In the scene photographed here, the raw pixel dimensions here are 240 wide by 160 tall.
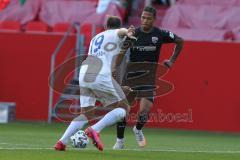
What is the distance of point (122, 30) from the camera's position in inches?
498

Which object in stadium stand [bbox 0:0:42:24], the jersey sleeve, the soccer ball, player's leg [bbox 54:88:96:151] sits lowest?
the soccer ball

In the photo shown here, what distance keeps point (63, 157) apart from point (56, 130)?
8239mm

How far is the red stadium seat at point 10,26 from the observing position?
979 inches

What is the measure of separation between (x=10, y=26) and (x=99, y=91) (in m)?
12.5

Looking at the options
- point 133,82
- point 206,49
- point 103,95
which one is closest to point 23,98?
point 206,49

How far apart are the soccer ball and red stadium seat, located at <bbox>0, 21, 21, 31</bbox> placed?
1184cm

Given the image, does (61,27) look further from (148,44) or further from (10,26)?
(148,44)

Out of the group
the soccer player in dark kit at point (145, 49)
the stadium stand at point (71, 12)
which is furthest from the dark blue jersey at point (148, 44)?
the stadium stand at point (71, 12)

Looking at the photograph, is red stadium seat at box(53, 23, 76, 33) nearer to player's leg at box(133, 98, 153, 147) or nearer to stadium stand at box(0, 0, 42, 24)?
stadium stand at box(0, 0, 42, 24)

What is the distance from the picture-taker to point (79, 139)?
13.4 meters

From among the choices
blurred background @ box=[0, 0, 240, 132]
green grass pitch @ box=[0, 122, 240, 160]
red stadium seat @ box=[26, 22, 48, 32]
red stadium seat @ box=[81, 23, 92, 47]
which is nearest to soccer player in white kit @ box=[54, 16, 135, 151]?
green grass pitch @ box=[0, 122, 240, 160]

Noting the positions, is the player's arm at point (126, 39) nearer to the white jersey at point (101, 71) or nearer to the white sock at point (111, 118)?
the white jersey at point (101, 71)

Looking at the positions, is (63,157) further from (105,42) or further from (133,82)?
(133,82)

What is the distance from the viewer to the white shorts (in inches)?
504
